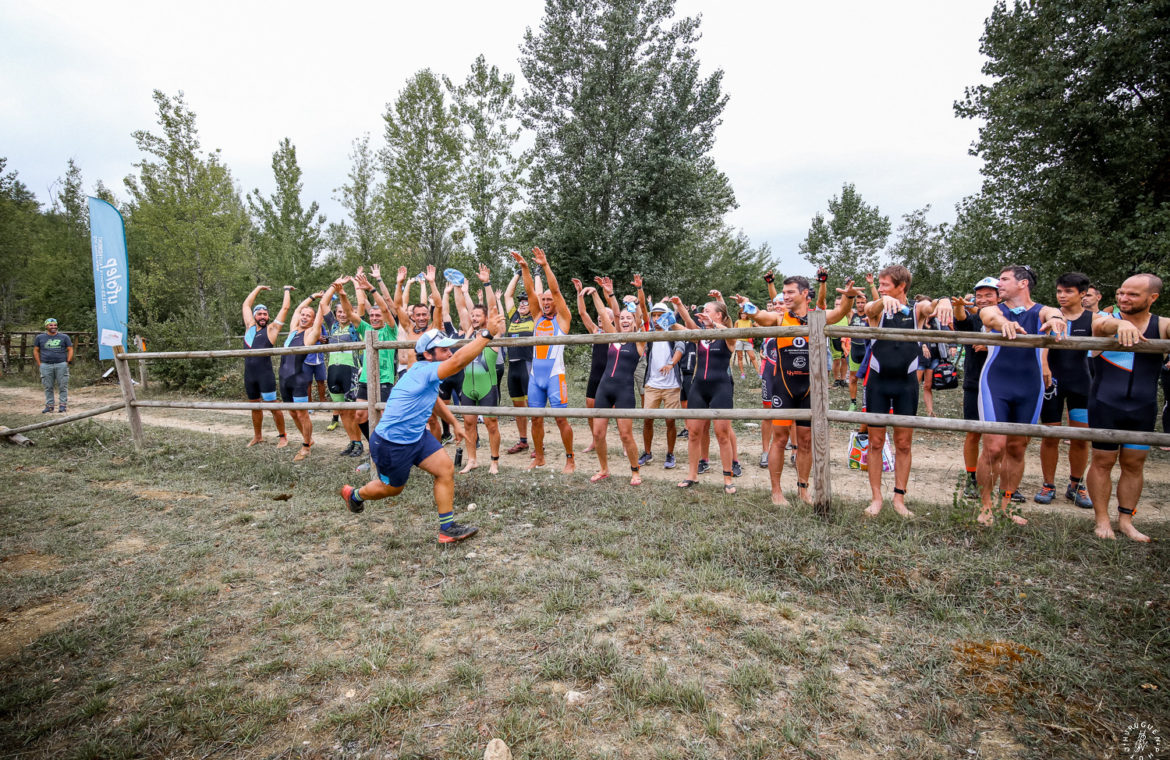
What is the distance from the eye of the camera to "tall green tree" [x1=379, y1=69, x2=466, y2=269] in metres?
24.9

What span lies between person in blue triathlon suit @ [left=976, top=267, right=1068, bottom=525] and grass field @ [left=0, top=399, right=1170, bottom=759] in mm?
473

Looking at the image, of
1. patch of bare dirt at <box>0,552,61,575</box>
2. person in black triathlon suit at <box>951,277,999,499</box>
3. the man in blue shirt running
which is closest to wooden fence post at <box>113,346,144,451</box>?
patch of bare dirt at <box>0,552,61,575</box>

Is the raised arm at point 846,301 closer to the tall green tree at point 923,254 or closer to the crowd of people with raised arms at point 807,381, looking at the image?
the crowd of people with raised arms at point 807,381

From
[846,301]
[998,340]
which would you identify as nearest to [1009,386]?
[998,340]

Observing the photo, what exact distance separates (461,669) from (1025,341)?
4.53m

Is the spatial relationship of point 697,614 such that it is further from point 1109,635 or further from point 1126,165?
point 1126,165

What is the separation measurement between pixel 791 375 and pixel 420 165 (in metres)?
24.1

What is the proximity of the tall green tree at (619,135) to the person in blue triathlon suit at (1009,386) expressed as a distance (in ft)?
49.5

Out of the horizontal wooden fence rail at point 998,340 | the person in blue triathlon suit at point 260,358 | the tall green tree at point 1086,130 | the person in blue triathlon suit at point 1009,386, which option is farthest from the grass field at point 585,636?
the tall green tree at point 1086,130

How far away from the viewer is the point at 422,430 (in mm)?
4578

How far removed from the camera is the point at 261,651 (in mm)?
3133

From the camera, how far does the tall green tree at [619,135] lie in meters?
19.2

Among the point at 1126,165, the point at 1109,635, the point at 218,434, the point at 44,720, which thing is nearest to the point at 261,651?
the point at 44,720

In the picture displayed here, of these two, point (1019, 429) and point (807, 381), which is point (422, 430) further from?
point (1019, 429)
